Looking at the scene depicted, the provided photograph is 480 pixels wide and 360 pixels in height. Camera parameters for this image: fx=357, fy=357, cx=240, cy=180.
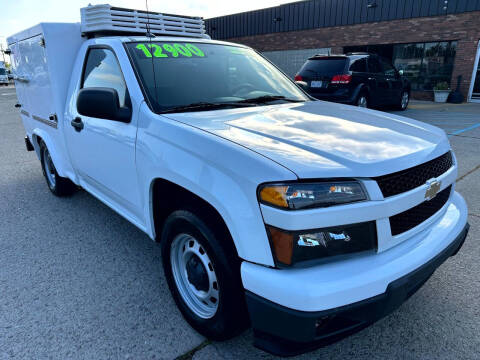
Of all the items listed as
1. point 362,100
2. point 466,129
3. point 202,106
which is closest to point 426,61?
point 362,100

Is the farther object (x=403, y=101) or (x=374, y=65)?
(x=403, y=101)

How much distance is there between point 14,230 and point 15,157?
3.89 m

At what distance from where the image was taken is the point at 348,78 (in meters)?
9.51

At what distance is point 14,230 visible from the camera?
3.77 m

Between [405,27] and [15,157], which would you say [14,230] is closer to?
[15,157]

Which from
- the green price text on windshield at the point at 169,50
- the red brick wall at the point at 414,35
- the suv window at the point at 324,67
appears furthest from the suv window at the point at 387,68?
the green price text on windshield at the point at 169,50

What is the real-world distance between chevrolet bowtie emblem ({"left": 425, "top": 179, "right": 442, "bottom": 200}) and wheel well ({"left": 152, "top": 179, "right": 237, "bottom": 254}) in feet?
3.57

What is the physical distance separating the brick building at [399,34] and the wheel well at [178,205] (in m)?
16.5

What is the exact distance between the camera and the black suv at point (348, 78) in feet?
31.4

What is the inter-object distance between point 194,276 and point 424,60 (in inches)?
673

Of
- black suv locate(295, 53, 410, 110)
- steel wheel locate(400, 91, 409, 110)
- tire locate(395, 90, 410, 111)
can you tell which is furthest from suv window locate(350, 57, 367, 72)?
steel wheel locate(400, 91, 409, 110)

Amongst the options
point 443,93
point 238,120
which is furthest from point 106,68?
point 443,93

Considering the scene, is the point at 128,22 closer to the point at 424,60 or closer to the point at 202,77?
the point at 202,77

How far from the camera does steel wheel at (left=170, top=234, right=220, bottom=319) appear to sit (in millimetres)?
2119
